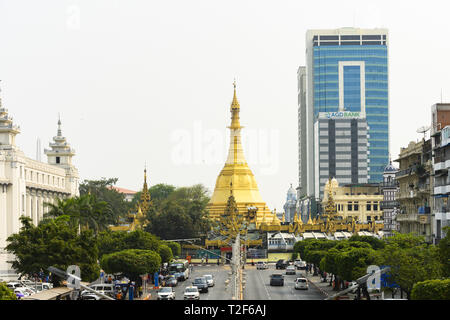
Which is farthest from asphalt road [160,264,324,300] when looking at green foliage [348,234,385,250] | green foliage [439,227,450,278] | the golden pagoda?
the golden pagoda

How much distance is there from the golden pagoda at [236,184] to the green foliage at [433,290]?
121305mm

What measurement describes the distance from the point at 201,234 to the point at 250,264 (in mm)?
10021

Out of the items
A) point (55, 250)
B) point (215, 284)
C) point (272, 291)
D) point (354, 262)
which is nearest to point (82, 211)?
point (215, 284)

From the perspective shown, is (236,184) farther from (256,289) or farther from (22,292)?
(22,292)

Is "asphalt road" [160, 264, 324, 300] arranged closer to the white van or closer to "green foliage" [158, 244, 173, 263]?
"green foliage" [158, 244, 173, 263]

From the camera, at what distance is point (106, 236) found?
9388 centimetres

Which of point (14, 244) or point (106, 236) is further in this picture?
point (106, 236)

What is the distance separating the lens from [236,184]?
170750 mm

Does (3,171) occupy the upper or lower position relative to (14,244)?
upper

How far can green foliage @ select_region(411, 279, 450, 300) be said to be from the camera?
128 feet

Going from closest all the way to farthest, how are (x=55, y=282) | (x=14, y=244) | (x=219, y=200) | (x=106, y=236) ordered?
(x=55, y=282) < (x=14, y=244) < (x=106, y=236) < (x=219, y=200)
